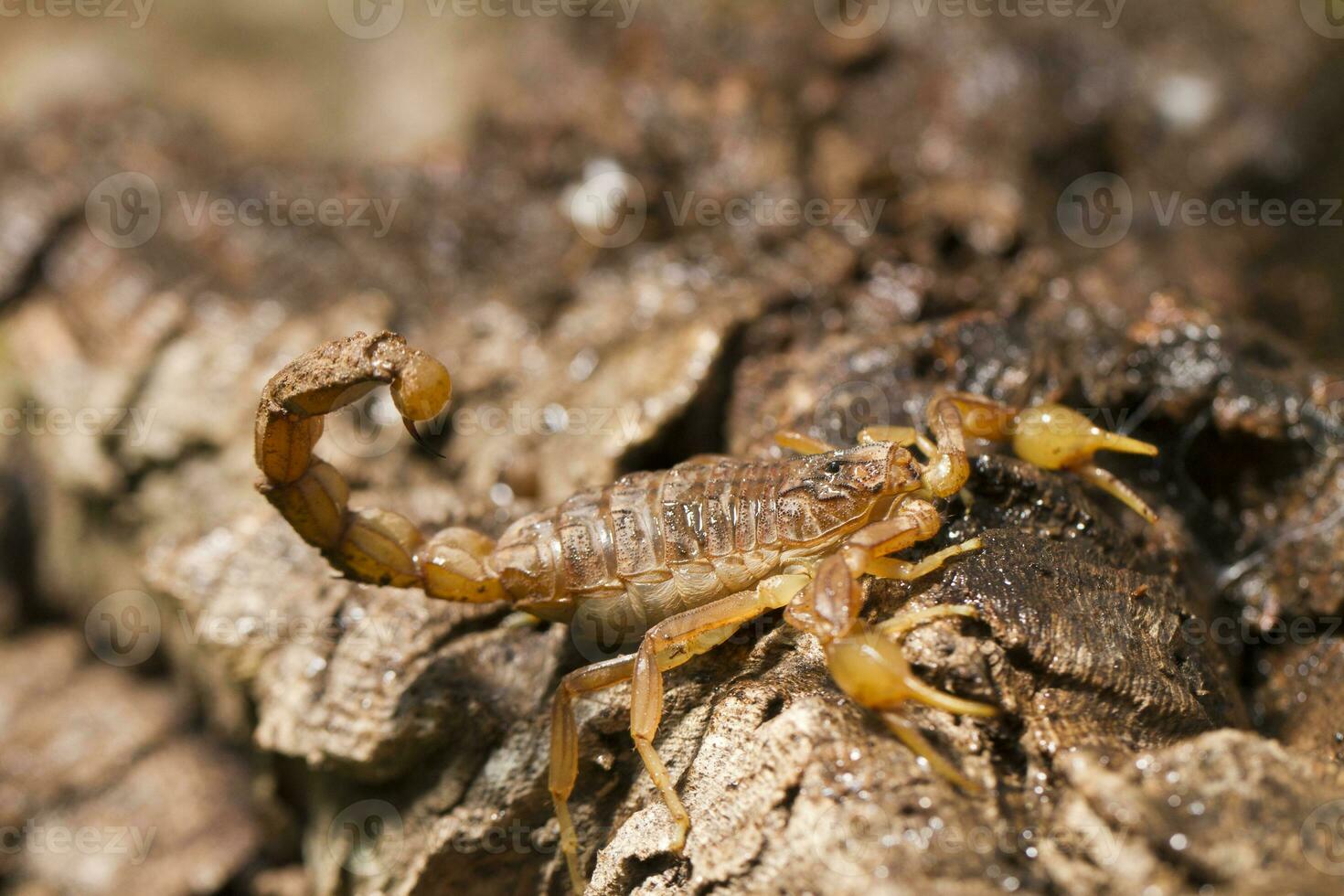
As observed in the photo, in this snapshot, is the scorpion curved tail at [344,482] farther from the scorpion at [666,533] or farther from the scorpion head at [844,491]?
the scorpion head at [844,491]

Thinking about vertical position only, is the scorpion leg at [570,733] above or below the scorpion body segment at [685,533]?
Result: below

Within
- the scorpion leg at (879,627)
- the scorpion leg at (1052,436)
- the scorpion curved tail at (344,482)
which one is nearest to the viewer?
the scorpion leg at (879,627)

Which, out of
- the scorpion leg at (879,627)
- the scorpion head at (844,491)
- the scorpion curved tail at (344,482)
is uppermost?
the scorpion curved tail at (344,482)

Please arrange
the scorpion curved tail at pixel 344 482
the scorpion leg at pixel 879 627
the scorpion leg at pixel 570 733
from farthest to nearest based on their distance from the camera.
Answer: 1. the scorpion leg at pixel 570 733
2. the scorpion curved tail at pixel 344 482
3. the scorpion leg at pixel 879 627

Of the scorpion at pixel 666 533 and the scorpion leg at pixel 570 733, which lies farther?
the scorpion leg at pixel 570 733

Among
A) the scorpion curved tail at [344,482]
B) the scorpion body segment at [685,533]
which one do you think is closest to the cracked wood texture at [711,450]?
the scorpion body segment at [685,533]

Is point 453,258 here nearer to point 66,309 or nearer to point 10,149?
point 66,309
